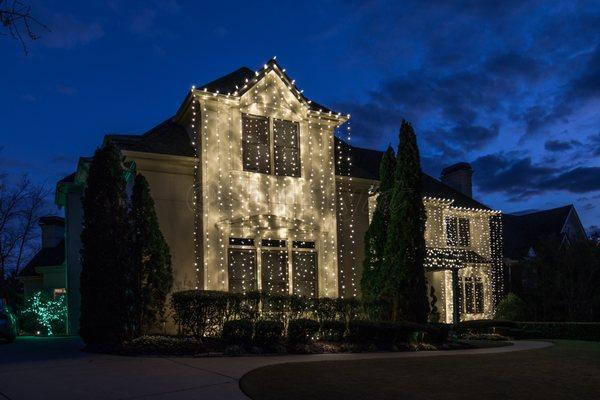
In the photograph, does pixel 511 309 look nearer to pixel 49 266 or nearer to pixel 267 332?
pixel 267 332

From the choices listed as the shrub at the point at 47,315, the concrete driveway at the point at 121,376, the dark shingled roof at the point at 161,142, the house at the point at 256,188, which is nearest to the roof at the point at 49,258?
the shrub at the point at 47,315

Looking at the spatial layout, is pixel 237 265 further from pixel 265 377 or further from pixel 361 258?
pixel 265 377

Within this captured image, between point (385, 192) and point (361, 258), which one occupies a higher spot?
point (385, 192)

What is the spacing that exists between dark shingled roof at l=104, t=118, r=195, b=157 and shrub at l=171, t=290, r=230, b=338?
13.9 feet

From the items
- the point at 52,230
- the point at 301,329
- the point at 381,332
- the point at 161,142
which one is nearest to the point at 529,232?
the point at 381,332

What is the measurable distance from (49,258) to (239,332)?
17.6 m

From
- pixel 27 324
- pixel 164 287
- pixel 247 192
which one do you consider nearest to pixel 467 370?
pixel 164 287

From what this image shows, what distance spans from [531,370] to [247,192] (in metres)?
8.10

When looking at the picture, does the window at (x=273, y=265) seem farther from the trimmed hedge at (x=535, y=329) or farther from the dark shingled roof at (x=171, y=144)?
the trimmed hedge at (x=535, y=329)

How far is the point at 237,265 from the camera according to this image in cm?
1484

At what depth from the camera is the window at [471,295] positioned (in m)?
24.0

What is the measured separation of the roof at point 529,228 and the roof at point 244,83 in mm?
18053

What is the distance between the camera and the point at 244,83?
610 inches

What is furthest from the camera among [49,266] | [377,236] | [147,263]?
[49,266]
